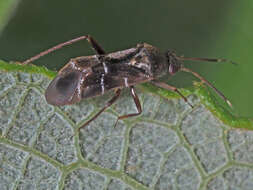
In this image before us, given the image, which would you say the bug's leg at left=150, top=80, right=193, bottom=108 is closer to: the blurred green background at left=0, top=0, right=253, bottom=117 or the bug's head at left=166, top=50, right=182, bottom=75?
the bug's head at left=166, top=50, right=182, bottom=75

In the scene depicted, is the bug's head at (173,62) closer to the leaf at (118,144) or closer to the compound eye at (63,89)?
the leaf at (118,144)

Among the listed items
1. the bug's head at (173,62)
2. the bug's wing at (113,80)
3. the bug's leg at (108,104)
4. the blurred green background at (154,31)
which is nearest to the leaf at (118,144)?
the bug's leg at (108,104)

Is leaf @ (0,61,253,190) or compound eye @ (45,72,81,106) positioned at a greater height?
compound eye @ (45,72,81,106)

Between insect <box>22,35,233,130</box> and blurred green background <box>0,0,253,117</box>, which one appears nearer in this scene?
insect <box>22,35,233,130</box>

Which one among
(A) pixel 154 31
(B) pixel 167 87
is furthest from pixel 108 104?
(A) pixel 154 31

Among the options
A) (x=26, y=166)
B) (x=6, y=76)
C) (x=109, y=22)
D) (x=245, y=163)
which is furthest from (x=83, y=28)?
(x=245, y=163)

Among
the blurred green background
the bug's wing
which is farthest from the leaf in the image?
the blurred green background

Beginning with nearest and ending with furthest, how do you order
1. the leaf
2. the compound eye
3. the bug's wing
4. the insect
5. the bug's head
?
1. the leaf
2. the compound eye
3. the insect
4. the bug's wing
5. the bug's head
